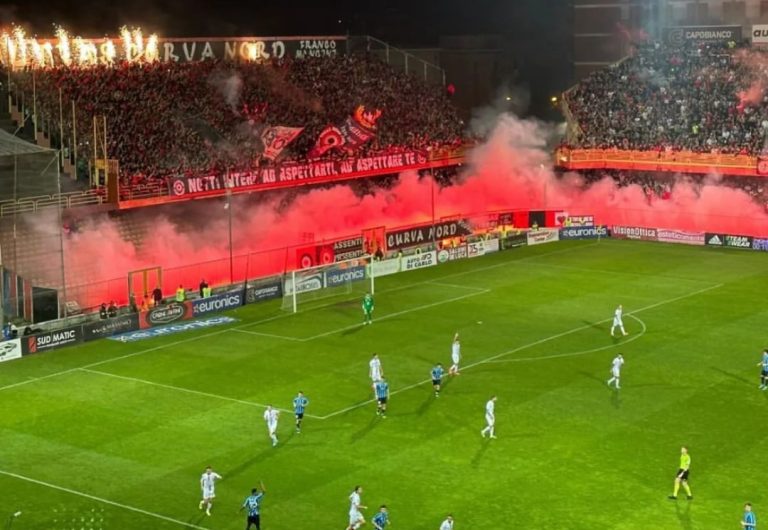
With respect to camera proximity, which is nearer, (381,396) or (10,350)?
(381,396)

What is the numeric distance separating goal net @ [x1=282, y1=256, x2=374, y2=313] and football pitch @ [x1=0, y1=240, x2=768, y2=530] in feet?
4.03

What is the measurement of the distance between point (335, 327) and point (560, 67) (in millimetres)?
53579

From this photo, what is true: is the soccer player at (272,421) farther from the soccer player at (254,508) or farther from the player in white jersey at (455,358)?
the player in white jersey at (455,358)

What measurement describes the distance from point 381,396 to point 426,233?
101 feet

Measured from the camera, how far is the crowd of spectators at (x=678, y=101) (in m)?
73.3

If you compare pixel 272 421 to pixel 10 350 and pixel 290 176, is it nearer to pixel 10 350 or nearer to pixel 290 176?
pixel 10 350

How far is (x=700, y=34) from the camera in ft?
260

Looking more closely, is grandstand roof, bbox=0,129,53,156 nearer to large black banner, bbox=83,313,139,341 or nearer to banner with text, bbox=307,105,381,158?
large black banner, bbox=83,313,139,341

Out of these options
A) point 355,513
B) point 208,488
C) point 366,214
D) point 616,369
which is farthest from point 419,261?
point 355,513

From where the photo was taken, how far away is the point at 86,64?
217ft

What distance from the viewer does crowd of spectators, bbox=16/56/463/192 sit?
60906mm

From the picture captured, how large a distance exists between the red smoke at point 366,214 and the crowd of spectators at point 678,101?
2.67 meters

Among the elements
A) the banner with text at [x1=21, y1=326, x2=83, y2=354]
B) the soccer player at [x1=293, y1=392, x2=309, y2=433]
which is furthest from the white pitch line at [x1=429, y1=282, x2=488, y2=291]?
the soccer player at [x1=293, y1=392, x2=309, y2=433]

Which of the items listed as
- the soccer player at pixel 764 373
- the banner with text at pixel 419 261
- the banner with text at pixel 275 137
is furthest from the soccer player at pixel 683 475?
the banner with text at pixel 275 137
